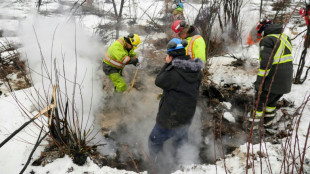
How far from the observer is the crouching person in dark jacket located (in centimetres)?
243

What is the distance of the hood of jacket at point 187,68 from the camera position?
2.38 metres

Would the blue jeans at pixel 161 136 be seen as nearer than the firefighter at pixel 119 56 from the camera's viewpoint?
Yes

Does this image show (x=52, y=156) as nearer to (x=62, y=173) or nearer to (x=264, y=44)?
(x=62, y=173)

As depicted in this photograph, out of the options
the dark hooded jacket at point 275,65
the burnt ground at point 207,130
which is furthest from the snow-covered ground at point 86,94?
the dark hooded jacket at point 275,65

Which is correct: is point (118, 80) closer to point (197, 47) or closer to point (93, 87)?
point (93, 87)

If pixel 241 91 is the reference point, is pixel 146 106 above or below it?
below

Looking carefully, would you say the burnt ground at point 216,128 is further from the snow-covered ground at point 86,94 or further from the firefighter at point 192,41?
the firefighter at point 192,41

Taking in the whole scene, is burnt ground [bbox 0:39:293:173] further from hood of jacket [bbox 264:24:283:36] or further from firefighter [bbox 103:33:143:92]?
hood of jacket [bbox 264:24:283:36]

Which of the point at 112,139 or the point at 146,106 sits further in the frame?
the point at 146,106

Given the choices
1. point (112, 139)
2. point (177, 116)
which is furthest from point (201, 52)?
point (112, 139)

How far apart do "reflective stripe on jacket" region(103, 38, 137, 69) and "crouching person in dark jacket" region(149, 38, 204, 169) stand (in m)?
1.43

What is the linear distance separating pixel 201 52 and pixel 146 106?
1.82 m

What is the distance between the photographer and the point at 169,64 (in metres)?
2.58

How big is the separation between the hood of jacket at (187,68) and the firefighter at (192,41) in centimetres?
88
